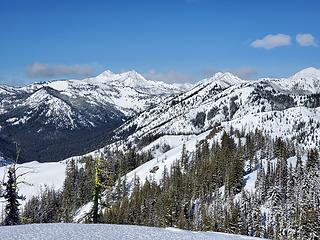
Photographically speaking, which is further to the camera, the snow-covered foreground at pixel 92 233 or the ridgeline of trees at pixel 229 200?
the ridgeline of trees at pixel 229 200

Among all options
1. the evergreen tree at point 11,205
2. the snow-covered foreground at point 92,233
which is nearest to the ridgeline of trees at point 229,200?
the evergreen tree at point 11,205

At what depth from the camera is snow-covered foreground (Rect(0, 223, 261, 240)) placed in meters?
21.2

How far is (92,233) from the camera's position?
2227 cm

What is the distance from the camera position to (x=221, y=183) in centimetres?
18175

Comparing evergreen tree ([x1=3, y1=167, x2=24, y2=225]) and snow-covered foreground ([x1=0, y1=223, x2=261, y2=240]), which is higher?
evergreen tree ([x1=3, y1=167, x2=24, y2=225])

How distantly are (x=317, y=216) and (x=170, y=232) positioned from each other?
262 ft

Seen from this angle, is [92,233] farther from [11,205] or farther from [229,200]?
[229,200]

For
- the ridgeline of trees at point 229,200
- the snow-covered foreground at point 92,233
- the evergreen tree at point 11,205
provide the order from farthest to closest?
the ridgeline of trees at point 229,200 < the evergreen tree at point 11,205 < the snow-covered foreground at point 92,233

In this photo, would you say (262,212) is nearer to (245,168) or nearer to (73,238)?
(245,168)

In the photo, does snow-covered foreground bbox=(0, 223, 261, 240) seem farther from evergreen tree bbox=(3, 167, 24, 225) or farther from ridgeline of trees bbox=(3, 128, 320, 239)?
ridgeline of trees bbox=(3, 128, 320, 239)

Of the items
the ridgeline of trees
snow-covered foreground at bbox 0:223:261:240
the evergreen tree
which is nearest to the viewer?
snow-covered foreground at bbox 0:223:261:240

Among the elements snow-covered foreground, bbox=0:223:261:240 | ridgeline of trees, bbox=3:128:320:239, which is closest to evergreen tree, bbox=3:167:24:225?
snow-covered foreground, bbox=0:223:261:240

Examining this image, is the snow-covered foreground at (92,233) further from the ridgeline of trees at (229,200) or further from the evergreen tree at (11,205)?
the ridgeline of trees at (229,200)

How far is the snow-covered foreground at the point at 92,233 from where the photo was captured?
21.2 metres
